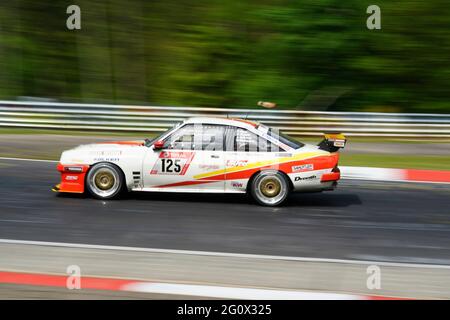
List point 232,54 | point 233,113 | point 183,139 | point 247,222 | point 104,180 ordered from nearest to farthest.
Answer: point 247,222 → point 183,139 → point 104,180 → point 233,113 → point 232,54

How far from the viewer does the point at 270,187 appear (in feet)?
35.8

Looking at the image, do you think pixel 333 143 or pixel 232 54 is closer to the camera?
pixel 333 143

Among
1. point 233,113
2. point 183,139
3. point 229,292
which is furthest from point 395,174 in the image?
point 229,292

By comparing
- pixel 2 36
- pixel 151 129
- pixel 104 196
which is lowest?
pixel 104 196

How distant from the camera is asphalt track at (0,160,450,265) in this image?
8.70m

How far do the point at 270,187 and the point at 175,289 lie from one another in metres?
4.48

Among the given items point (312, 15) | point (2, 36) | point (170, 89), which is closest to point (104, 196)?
point (312, 15)

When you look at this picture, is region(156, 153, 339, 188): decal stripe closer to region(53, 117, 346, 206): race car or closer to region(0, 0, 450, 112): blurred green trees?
region(53, 117, 346, 206): race car

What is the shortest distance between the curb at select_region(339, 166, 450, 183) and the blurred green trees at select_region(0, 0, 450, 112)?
10.3 meters

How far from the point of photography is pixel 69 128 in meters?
20.8

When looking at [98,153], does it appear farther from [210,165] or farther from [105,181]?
[210,165]

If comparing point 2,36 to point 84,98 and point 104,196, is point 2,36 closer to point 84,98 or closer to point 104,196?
point 84,98

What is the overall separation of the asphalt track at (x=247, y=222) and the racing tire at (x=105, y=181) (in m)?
0.14
